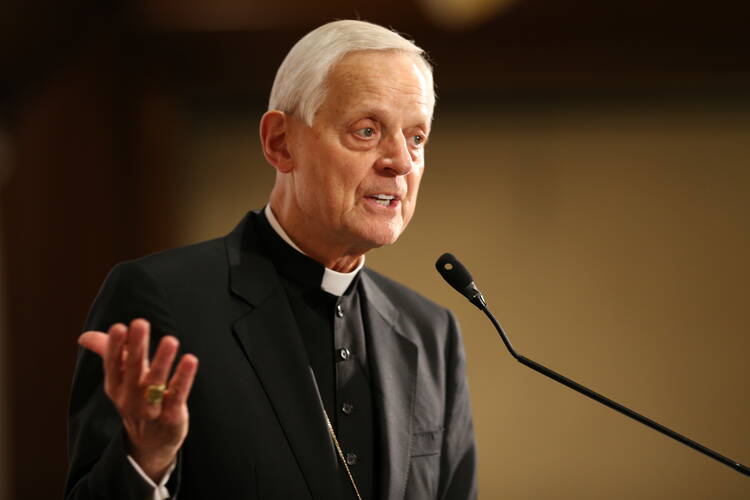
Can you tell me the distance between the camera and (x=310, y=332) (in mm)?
1901

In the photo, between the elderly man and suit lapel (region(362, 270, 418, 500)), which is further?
suit lapel (region(362, 270, 418, 500))

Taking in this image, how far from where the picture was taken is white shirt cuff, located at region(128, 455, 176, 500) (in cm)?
144

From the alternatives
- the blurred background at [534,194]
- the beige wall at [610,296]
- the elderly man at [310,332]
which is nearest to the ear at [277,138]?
the elderly man at [310,332]

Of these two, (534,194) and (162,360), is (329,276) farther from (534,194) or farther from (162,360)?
(534,194)

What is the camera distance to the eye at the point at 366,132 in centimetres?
177

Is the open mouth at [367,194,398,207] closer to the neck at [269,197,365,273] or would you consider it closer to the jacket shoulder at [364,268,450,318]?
the neck at [269,197,365,273]

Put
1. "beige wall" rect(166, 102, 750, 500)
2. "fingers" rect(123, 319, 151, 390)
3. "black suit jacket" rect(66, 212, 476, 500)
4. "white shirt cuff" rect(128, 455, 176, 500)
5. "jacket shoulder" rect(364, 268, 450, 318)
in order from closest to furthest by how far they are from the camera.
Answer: "fingers" rect(123, 319, 151, 390), "white shirt cuff" rect(128, 455, 176, 500), "black suit jacket" rect(66, 212, 476, 500), "jacket shoulder" rect(364, 268, 450, 318), "beige wall" rect(166, 102, 750, 500)

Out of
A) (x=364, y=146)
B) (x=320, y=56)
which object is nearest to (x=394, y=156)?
(x=364, y=146)

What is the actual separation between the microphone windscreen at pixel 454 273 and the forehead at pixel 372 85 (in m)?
0.29

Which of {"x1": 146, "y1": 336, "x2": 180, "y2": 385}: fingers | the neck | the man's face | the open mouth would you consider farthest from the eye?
{"x1": 146, "y1": 336, "x2": 180, "y2": 385}: fingers

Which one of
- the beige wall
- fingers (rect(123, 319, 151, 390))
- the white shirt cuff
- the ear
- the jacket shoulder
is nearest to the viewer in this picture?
fingers (rect(123, 319, 151, 390))

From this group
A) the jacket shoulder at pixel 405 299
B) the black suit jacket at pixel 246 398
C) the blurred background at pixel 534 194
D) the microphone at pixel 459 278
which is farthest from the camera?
the blurred background at pixel 534 194

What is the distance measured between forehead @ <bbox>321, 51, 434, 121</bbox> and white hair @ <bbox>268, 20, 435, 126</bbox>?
2cm

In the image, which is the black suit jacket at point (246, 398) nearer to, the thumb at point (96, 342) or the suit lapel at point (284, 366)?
the suit lapel at point (284, 366)
